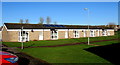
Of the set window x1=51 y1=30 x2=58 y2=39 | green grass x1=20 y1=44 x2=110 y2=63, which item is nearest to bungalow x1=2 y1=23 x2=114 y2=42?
window x1=51 y1=30 x2=58 y2=39

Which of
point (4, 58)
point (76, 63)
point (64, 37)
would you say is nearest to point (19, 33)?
point (64, 37)

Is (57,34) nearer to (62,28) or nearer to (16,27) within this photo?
(62,28)

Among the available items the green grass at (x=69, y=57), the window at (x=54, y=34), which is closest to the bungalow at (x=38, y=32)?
the window at (x=54, y=34)

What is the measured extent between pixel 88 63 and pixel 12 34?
69.1ft

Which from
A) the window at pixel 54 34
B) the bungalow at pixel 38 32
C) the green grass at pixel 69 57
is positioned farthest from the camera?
the window at pixel 54 34

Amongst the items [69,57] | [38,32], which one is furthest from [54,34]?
[69,57]

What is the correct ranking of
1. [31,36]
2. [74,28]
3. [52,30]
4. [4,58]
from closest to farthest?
[4,58]
[31,36]
[52,30]
[74,28]

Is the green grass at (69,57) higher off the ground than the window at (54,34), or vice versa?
the window at (54,34)

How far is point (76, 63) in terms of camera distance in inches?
328

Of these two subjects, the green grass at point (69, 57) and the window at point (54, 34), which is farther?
the window at point (54, 34)

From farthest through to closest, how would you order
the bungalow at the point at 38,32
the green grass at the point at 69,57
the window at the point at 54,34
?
the window at the point at 54,34, the bungalow at the point at 38,32, the green grass at the point at 69,57

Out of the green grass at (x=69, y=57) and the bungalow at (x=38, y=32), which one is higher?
the bungalow at (x=38, y=32)

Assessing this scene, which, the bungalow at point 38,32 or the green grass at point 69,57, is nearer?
the green grass at point 69,57

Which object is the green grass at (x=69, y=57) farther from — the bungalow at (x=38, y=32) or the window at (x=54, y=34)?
the window at (x=54, y=34)
